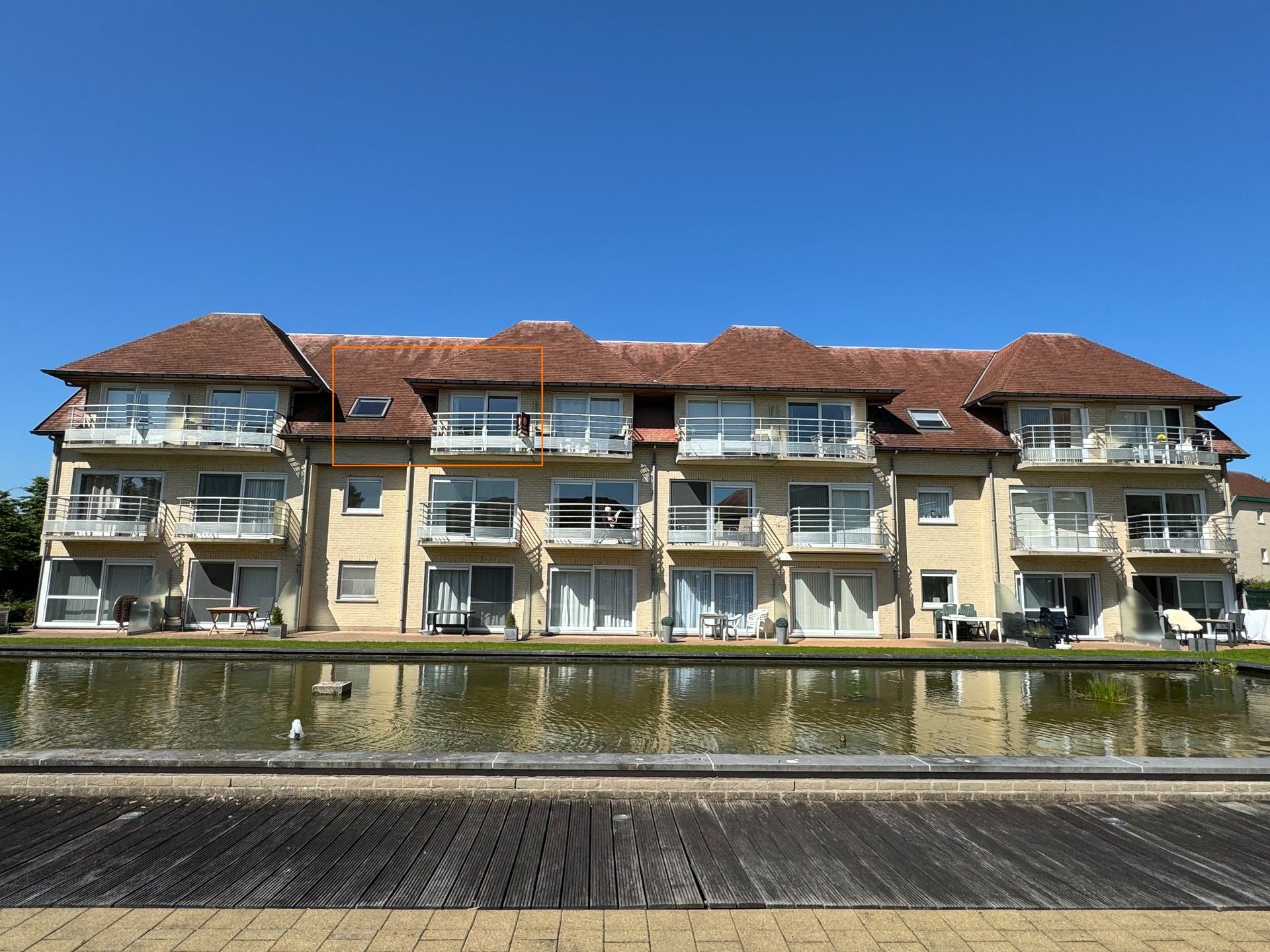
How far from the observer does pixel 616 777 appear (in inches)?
243

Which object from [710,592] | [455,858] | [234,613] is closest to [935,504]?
[710,592]

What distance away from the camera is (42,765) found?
620 cm

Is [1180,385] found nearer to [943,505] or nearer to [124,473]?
[943,505]

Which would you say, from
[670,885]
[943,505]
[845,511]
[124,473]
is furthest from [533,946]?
[124,473]

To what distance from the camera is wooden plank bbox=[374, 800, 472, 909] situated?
4.18 meters

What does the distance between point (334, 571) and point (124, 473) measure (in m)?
6.99

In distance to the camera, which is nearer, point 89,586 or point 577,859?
point 577,859

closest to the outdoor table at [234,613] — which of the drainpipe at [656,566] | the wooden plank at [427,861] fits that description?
the drainpipe at [656,566]

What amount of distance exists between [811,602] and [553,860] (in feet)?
62.4

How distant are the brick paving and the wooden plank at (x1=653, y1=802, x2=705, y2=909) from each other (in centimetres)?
13

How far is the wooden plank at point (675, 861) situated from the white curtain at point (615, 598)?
16.6 m

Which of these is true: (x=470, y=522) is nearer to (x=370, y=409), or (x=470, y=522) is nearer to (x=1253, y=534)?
(x=370, y=409)

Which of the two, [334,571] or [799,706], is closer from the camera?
[799,706]

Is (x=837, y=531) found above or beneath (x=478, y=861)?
above
